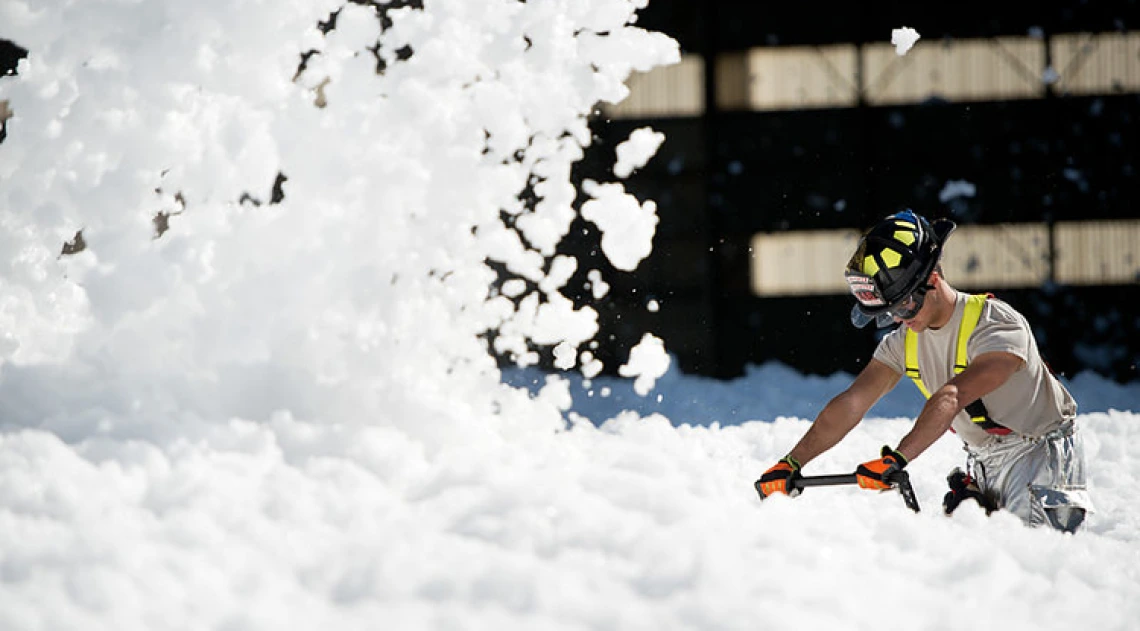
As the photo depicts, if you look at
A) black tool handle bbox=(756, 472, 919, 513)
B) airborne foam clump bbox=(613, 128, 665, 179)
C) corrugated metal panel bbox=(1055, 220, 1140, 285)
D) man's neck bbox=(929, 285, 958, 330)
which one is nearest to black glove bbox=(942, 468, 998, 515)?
black tool handle bbox=(756, 472, 919, 513)

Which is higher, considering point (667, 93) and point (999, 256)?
point (667, 93)

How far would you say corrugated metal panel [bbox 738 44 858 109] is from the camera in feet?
40.2

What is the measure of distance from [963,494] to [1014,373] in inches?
23.0

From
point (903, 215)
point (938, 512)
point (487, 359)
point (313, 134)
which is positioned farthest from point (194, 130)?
point (938, 512)

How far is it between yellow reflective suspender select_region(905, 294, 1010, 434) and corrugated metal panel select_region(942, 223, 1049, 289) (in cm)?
889

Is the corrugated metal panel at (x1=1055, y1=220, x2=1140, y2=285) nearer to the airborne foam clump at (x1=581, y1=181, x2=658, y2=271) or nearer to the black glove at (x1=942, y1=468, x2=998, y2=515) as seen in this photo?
the airborne foam clump at (x1=581, y1=181, x2=658, y2=271)

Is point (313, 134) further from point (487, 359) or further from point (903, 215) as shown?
point (903, 215)

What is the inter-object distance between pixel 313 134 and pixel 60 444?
5.87 ft

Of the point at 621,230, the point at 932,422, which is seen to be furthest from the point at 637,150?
the point at 932,422

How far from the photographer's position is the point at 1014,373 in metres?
3.44

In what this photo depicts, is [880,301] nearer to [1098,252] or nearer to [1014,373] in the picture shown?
[1014,373]

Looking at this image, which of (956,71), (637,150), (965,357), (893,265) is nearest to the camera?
(893,265)

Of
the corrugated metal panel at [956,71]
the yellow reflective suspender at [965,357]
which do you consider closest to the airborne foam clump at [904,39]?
the yellow reflective suspender at [965,357]

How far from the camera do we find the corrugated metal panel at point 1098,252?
12141 mm
